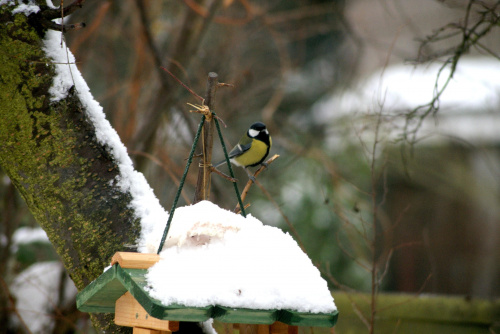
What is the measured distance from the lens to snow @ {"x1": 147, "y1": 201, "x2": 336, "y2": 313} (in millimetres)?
1120

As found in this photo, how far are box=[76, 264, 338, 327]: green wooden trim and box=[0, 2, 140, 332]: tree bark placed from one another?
1.12 feet

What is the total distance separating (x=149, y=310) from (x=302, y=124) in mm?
4751

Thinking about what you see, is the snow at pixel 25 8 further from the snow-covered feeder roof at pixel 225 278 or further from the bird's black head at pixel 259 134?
the bird's black head at pixel 259 134

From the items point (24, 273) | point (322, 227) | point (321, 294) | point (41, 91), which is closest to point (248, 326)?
point (321, 294)

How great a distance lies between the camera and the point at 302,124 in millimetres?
5684

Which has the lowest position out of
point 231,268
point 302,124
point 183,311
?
point 183,311

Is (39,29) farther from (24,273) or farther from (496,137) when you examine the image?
(496,137)

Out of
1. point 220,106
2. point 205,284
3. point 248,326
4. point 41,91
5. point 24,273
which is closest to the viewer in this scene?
point 205,284

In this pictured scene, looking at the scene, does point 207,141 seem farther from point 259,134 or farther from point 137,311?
point 259,134

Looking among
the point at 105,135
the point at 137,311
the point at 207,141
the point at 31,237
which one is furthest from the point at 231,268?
the point at 31,237

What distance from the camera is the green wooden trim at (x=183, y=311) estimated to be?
1063 millimetres

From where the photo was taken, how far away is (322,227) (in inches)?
201

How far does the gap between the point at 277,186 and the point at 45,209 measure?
3.16 metres


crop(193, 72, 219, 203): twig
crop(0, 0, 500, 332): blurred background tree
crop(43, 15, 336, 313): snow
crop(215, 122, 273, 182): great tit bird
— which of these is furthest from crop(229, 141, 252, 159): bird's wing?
crop(43, 15, 336, 313): snow
